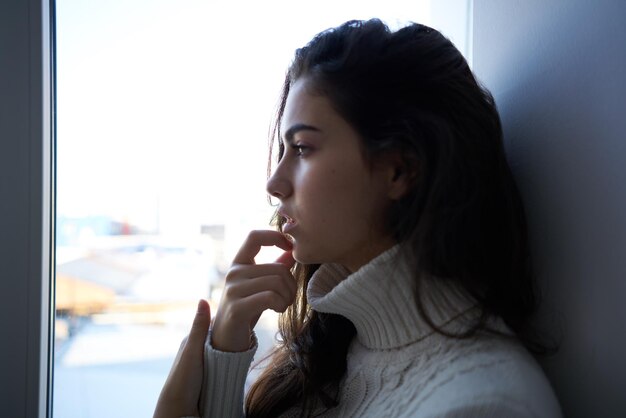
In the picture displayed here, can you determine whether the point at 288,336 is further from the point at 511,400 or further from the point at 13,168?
the point at 13,168

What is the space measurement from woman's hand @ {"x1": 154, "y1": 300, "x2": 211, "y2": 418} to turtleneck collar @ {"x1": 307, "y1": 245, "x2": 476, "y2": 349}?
0.25m

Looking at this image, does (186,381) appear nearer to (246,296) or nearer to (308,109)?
(246,296)

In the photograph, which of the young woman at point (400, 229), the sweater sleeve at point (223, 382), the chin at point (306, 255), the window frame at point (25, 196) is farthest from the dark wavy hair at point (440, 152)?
the window frame at point (25, 196)

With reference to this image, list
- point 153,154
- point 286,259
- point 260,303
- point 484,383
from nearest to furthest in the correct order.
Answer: point 484,383, point 260,303, point 286,259, point 153,154

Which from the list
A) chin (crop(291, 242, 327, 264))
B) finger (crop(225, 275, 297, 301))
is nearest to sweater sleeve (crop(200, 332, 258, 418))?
finger (crop(225, 275, 297, 301))

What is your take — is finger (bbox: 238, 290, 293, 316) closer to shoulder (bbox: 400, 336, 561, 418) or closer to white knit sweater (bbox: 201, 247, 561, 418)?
white knit sweater (bbox: 201, 247, 561, 418)

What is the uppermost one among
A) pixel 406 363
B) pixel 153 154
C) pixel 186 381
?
pixel 153 154

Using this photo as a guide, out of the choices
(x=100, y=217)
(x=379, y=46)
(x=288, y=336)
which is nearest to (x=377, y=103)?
(x=379, y=46)

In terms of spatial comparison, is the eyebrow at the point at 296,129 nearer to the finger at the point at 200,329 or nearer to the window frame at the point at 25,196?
the finger at the point at 200,329

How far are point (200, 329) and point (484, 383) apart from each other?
19.7 inches

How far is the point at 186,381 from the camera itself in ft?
2.54

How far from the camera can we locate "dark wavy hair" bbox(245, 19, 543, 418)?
63 cm

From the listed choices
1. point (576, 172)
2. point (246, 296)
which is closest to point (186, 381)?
point (246, 296)

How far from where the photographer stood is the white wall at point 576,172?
53 centimetres
